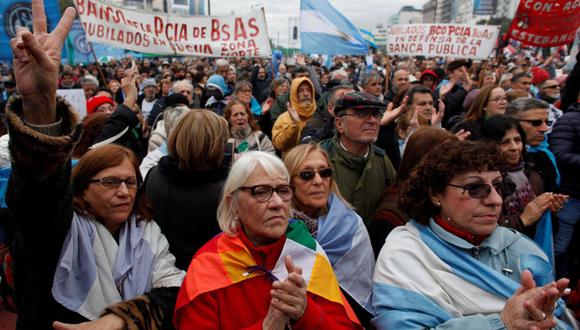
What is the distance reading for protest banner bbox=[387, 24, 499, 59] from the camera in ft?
30.3

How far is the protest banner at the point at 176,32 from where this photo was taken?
6016mm

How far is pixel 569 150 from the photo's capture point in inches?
160

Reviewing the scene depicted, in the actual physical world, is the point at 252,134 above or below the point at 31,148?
below

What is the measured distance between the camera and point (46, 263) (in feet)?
5.73

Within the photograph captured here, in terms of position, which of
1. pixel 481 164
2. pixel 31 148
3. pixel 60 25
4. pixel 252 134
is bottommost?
pixel 252 134

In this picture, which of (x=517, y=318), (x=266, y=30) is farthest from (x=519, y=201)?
(x=266, y=30)

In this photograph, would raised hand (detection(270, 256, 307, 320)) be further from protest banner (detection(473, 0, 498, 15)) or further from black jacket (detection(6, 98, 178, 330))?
protest banner (detection(473, 0, 498, 15))

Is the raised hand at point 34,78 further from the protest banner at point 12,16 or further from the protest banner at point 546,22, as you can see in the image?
the protest banner at point 546,22

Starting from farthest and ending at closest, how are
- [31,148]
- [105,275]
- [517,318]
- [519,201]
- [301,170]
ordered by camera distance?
[519,201] → [301,170] → [105,275] → [517,318] → [31,148]

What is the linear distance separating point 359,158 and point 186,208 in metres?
1.35

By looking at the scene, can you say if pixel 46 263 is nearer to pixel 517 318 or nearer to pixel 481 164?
pixel 517 318

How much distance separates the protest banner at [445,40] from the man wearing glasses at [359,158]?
22.8ft

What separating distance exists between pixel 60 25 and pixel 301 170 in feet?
4.81

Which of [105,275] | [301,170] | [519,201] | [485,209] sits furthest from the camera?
[519,201]
